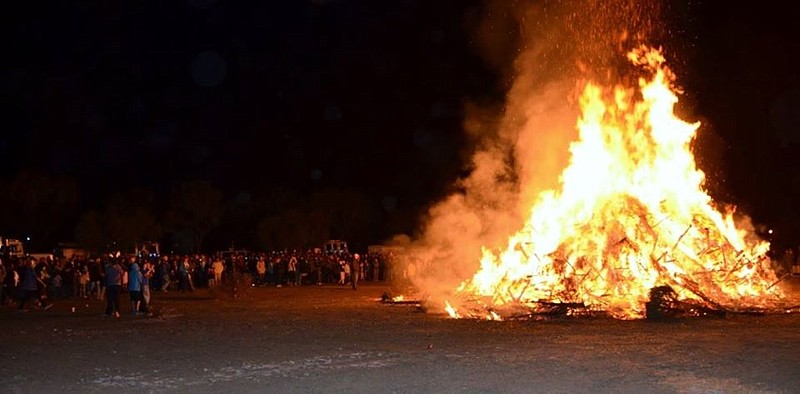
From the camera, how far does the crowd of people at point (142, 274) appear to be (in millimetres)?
20219

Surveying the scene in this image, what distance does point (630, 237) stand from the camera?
2066cm

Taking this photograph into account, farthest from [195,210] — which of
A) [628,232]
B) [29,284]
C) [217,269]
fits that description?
[628,232]

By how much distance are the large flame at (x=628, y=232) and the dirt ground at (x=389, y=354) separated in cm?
233

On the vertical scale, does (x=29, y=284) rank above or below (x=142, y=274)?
below

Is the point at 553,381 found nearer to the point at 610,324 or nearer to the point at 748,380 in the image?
the point at 748,380

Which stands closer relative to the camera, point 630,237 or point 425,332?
point 425,332

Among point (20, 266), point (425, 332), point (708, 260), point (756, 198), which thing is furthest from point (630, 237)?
point (756, 198)

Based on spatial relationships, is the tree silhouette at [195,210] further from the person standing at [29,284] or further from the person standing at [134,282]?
the person standing at [134,282]

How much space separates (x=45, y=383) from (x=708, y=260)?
16.3 metres

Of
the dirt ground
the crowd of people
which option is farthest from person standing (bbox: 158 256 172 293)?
the dirt ground

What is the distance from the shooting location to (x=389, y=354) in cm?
1236

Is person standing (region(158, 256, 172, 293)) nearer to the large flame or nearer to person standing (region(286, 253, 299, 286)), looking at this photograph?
person standing (region(286, 253, 299, 286))

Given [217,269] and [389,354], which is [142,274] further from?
[217,269]

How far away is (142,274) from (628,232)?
11924mm
